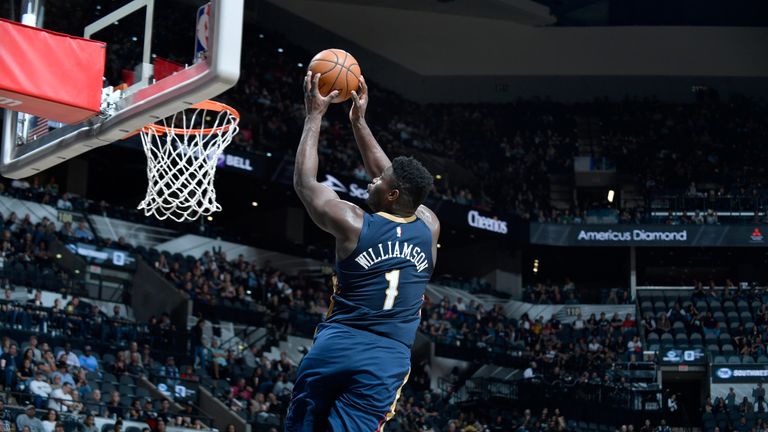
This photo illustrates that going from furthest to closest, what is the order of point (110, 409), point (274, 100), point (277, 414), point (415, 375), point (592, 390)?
1. point (274, 100)
2. point (415, 375)
3. point (592, 390)
4. point (277, 414)
5. point (110, 409)

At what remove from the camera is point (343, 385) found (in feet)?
16.1

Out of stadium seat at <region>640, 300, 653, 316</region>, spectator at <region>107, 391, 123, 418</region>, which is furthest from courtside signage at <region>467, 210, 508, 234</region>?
spectator at <region>107, 391, 123, 418</region>

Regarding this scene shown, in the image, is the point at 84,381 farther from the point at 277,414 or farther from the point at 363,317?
the point at 363,317

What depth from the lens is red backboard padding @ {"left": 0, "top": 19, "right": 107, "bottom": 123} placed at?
6.92 m

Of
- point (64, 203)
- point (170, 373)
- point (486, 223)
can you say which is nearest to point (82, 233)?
point (64, 203)

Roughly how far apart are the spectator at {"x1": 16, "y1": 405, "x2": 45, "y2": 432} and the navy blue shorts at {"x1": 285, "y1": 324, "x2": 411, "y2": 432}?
10994 millimetres

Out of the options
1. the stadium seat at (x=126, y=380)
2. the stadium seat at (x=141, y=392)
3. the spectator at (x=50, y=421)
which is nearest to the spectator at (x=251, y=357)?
the stadium seat at (x=126, y=380)

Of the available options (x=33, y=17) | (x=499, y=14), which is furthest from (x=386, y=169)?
(x=499, y=14)

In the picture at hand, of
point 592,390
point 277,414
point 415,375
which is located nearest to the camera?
point 277,414

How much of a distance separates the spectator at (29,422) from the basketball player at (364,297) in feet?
36.1

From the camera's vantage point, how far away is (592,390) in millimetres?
26812

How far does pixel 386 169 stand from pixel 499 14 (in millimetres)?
35215

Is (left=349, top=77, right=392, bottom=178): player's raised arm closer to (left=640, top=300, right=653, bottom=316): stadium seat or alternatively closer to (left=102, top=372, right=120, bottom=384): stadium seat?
(left=102, top=372, right=120, bottom=384): stadium seat

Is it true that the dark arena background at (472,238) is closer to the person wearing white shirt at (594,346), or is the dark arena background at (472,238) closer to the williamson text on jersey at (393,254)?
the person wearing white shirt at (594,346)
